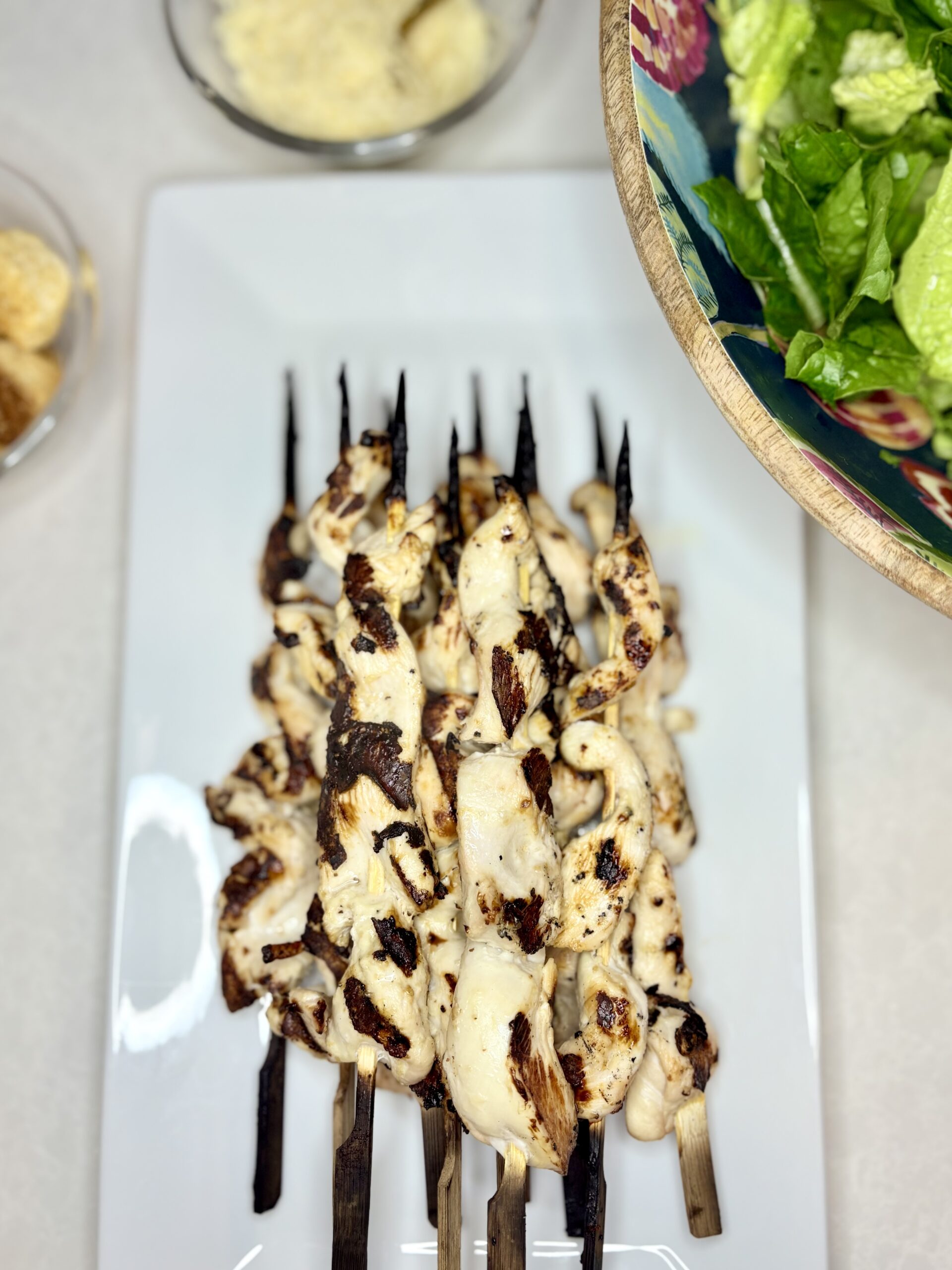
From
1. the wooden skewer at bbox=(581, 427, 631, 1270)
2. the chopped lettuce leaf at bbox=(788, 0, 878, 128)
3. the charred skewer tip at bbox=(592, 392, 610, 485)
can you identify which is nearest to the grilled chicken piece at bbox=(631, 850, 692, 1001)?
the wooden skewer at bbox=(581, 427, 631, 1270)

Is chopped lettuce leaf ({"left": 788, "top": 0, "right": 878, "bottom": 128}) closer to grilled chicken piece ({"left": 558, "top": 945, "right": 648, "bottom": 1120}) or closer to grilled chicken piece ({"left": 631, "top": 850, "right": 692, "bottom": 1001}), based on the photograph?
grilled chicken piece ({"left": 631, "top": 850, "right": 692, "bottom": 1001})

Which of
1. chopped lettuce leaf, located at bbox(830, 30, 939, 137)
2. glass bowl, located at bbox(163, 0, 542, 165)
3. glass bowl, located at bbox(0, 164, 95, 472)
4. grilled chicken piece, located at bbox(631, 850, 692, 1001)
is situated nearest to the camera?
chopped lettuce leaf, located at bbox(830, 30, 939, 137)

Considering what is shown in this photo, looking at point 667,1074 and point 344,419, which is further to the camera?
point 344,419

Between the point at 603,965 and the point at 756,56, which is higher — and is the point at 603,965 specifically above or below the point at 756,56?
below

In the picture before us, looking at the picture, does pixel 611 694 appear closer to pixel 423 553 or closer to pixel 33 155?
pixel 423 553

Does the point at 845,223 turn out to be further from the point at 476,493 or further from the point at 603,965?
the point at 603,965

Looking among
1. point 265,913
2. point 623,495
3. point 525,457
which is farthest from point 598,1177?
point 525,457

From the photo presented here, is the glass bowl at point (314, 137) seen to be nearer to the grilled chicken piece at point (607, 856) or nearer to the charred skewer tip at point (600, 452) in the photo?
the charred skewer tip at point (600, 452)
